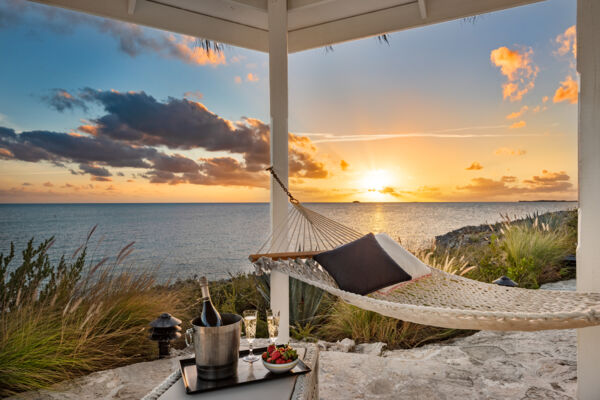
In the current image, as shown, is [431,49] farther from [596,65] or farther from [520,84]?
[596,65]

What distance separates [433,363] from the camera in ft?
Answer: 8.38

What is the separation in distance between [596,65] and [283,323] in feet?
7.44

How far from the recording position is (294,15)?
2.78 metres

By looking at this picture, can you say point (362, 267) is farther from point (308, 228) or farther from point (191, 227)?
point (191, 227)

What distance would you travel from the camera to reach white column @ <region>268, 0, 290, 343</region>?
2.65 metres

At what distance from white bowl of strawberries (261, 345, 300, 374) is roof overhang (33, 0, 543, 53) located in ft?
7.10

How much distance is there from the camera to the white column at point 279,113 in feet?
8.70

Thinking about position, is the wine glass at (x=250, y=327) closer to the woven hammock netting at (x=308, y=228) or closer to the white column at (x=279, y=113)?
the woven hammock netting at (x=308, y=228)

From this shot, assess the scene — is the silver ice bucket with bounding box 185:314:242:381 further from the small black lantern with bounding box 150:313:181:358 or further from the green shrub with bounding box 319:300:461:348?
the green shrub with bounding box 319:300:461:348

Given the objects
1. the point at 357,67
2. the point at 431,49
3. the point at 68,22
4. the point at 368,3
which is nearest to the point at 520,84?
the point at 431,49

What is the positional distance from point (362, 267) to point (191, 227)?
43.8 ft

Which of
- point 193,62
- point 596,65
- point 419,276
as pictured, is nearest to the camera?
point 596,65

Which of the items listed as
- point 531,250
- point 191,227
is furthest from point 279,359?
point 191,227

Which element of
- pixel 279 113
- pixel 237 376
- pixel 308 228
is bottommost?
pixel 237 376
